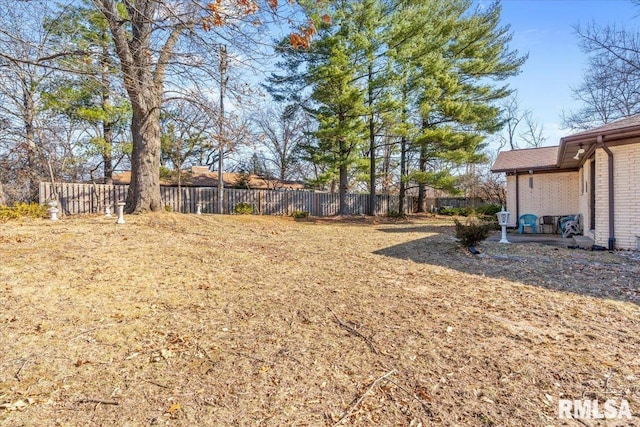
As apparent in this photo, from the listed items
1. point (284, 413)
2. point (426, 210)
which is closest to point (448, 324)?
point (284, 413)

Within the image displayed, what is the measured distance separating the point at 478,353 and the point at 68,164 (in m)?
20.4

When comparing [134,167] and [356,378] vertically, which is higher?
[134,167]

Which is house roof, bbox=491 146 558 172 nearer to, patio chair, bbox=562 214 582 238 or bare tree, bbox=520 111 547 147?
patio chair, bbox=562 214 582 238

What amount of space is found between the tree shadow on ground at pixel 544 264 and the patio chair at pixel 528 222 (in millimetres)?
4214

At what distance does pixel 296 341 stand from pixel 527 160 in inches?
535

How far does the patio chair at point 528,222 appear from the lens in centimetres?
1156

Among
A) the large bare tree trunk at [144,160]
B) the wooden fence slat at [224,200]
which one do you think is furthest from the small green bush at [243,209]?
the large bare tree trunk at [144,160]

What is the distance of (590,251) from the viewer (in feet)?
23.6

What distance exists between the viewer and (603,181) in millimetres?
7355

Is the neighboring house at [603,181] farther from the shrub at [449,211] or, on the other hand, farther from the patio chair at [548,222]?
the shrub at [449,211]

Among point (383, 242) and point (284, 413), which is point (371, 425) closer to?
point (284, 413)

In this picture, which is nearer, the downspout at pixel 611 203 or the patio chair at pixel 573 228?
the downspout at pixel 611 203

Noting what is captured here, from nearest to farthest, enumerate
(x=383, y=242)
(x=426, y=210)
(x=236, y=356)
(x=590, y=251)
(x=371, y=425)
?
(x=371, y=425), (x=236, y=356), (x=590, y=251), (x=383, y=242), (x=426, y=210)

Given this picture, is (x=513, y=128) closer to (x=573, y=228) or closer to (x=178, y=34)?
(x=573, y=228)
